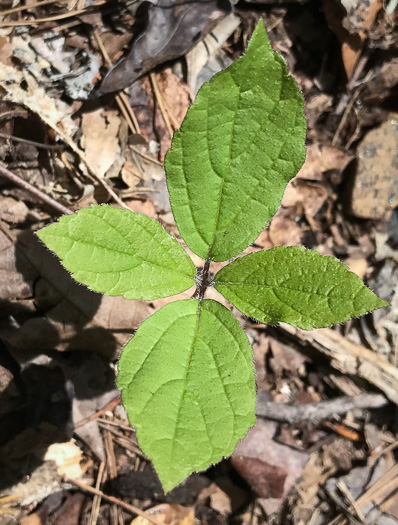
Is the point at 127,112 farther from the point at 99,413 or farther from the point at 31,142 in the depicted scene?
the point at 99,413

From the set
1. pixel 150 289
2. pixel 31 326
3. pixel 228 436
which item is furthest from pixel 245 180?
pixel 31 326

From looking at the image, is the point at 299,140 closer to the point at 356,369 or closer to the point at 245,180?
the point at 245,180

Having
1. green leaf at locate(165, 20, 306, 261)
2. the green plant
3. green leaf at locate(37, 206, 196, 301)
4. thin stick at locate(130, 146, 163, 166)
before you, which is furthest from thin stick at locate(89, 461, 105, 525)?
thin stick at locate(130, 146, 163, 166)

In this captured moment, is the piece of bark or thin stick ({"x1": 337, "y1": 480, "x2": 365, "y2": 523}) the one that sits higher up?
the piece of bark

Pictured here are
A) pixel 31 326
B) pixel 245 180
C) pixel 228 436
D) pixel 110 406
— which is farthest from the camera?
pixel 110 406

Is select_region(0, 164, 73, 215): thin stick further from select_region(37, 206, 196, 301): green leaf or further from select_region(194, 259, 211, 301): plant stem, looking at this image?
select_region(194, 259, 211, 301): plant stem

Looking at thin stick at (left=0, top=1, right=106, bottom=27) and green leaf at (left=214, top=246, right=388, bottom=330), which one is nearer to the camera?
green leaf at (left=214, top=246, right=388, bottom=330)

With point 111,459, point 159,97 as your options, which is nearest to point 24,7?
point 159,97
